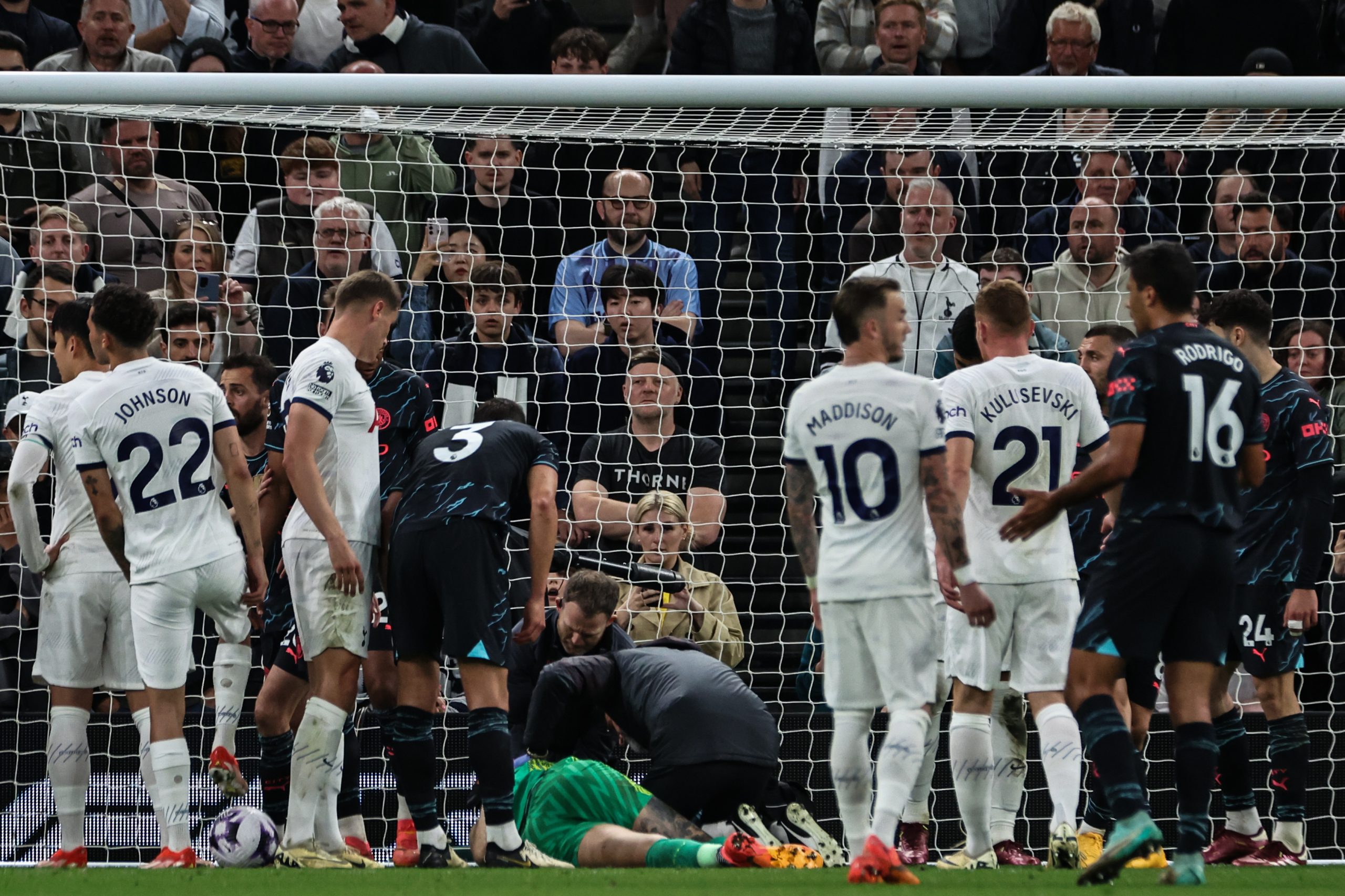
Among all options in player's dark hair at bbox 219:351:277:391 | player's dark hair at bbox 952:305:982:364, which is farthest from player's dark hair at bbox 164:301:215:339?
player's dark hair at bbox 952:305:982:364

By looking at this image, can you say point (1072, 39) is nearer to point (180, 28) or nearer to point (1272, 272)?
point (1272, 272)

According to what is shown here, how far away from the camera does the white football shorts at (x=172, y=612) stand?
6.45m

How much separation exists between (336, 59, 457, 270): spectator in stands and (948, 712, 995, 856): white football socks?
16.3 ft

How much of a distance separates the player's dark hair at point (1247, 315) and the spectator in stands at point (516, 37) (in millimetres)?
6283

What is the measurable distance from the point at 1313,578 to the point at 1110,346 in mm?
1503

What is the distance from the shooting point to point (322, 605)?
21.7 feet

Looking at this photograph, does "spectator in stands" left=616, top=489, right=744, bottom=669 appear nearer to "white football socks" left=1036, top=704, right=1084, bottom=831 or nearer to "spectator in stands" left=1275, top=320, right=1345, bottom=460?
"white football socks" left=1036, top=704, right=1084, bottom=831

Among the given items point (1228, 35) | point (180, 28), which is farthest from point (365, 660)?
point (1228, 35)

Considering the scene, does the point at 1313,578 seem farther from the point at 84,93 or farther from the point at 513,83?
the point at 84,93

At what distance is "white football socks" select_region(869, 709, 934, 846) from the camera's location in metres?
5.32

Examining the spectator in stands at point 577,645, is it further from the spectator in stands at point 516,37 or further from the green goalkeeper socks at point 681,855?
the spectator in stands at point 516,37

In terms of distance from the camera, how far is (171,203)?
9688mm

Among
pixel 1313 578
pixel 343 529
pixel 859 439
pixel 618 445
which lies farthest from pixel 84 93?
pixel 1313 578

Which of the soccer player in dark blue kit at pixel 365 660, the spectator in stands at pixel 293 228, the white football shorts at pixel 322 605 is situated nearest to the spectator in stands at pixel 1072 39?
the spectator in stands at pixel 293 228
